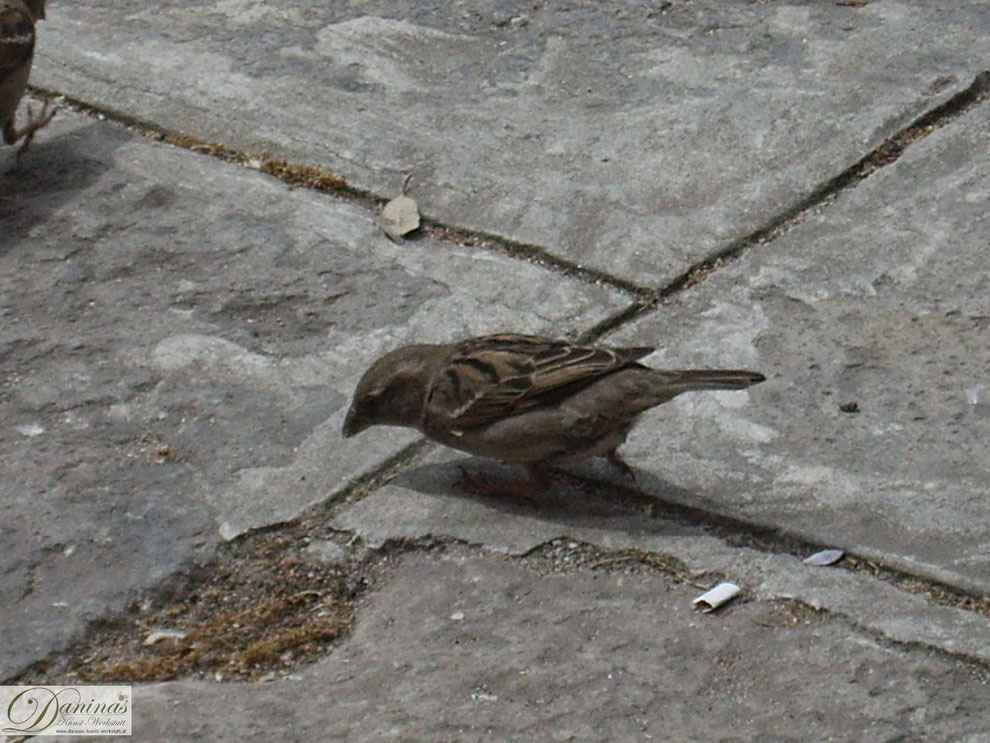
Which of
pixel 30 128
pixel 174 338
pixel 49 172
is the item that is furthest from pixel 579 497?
pixel 30 128

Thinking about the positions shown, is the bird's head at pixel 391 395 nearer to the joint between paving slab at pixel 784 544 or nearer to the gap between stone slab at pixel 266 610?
the gap between stone slab at pixel 266 610

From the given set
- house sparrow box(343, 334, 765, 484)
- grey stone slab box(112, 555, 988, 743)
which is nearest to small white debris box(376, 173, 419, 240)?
house sparrow box(343, 334, 765, 484)

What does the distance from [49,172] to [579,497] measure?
97.6 inches

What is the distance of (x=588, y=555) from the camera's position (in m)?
3.84

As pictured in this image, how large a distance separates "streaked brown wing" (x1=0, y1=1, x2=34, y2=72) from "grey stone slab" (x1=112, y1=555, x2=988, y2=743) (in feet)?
9.67

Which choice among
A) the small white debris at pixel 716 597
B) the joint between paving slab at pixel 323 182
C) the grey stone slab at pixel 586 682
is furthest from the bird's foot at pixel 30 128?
the small white debris at pixel 716 597

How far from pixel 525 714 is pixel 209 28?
386 cm

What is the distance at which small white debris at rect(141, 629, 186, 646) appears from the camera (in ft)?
11.9

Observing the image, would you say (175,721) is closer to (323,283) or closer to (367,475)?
(367,475)

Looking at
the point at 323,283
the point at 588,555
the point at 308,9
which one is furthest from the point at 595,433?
the point at 308,9

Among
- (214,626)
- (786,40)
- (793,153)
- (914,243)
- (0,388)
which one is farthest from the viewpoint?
(786,40)

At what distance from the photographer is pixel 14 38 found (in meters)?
5.80

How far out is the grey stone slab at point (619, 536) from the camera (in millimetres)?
3488

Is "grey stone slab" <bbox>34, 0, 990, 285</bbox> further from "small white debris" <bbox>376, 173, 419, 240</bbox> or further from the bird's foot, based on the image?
the bird's foot
